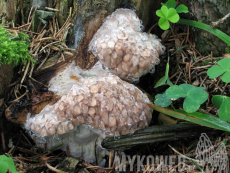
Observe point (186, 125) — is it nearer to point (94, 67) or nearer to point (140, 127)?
point (140, 127)

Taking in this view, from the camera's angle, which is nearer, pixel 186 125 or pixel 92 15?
pixel 186 125

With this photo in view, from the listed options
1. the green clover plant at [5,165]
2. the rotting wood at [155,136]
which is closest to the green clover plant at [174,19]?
the rotting wood at [155,136]

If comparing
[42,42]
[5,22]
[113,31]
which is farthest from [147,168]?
[5,22]

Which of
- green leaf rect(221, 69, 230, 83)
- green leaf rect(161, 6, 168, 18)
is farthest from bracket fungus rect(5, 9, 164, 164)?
Answer: green leaf rect(221, 69, 230, 83)

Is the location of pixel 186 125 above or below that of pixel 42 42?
below

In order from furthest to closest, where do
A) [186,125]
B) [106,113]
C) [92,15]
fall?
[92,15] → [186,125] → [106,113]

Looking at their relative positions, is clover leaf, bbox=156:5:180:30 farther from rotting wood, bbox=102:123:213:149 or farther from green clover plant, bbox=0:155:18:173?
green clover plant, bbox=0:155:18:173

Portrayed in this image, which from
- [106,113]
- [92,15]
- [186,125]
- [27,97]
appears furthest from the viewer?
[92,15]
